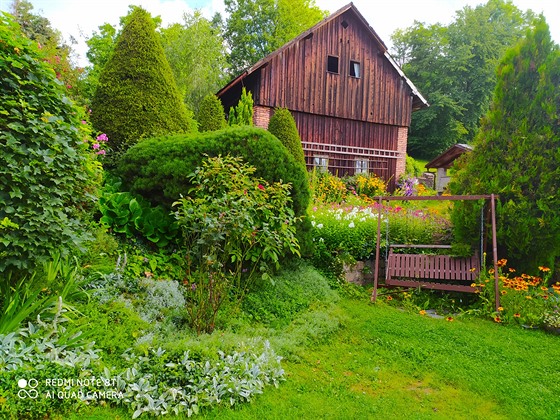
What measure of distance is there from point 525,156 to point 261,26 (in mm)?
31294

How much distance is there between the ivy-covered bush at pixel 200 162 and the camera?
206 inches

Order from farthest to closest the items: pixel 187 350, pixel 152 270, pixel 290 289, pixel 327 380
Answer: pixel 290 289 < pixel 152 270 < pixel 327 380 < pixel 187 350

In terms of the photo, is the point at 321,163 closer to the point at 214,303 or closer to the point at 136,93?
the point at 136,93

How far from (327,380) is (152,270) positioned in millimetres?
2487

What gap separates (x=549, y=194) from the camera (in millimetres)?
5402

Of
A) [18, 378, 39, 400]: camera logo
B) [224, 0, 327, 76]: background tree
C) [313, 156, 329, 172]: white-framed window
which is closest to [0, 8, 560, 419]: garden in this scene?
[18, 378, 39, 400]: camera logo

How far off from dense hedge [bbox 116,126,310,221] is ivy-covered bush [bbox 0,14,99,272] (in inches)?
75.8

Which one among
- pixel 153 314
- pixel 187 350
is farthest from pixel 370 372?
pixel 153 314

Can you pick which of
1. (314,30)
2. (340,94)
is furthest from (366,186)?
(314,30)

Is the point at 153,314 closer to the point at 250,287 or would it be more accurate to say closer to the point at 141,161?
the point at 250,287

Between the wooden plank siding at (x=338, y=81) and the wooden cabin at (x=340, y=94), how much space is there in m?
0.03

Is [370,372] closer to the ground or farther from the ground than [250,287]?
closer to the ground

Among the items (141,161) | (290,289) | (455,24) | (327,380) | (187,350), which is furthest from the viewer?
(455,24)

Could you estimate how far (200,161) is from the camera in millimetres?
5281
